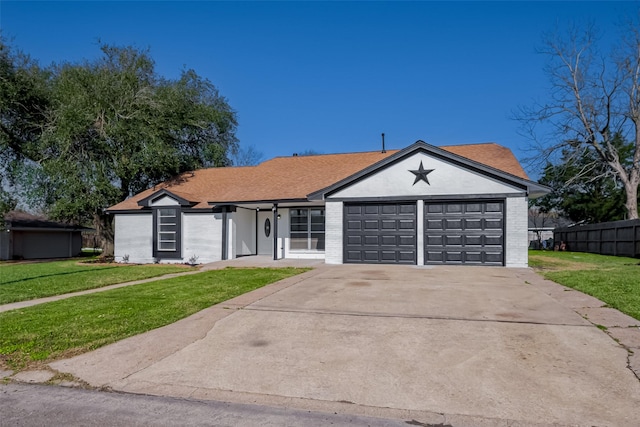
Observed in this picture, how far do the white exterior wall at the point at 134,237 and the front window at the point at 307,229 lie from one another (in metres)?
7.03

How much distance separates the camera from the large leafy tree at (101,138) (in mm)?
20719

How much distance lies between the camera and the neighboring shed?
27297 mm

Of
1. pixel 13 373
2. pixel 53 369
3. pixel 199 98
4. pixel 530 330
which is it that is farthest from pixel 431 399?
pixel 199 98

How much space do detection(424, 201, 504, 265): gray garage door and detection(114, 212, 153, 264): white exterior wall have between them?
1300 centimetres

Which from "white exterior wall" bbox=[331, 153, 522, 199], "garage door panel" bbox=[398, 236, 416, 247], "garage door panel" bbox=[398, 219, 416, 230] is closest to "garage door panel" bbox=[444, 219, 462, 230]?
"white exterior wall" bbox=[331, 153, 522, 199]

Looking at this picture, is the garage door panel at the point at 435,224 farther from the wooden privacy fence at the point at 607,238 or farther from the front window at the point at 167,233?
the wooden privacy fence at the point at 607,238

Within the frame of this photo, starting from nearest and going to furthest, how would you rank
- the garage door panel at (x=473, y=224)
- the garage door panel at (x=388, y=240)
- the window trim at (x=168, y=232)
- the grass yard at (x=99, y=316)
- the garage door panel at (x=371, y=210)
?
the grass yard at (x=99, y=316) < the garage door panel at (x=473, y=224) < the garage door panel at (x=388, y=240) < the garage door panel at (x=371, y=210) < the window trim at (x=168, y=232)

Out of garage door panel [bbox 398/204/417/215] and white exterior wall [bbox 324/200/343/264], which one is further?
white exterior wall [bbox 324/200/343/264]

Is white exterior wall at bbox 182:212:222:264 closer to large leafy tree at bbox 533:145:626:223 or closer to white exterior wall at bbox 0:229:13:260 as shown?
white exterior wall at bbox 0:229:13:260

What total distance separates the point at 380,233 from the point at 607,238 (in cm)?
1600

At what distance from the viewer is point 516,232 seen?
14.4 meters

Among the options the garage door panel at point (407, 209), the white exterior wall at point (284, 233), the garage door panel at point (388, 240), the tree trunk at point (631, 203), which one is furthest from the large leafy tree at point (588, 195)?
the white exterior wall at point (284, 233)

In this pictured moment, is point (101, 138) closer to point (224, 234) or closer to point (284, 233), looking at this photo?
point (224, 234)

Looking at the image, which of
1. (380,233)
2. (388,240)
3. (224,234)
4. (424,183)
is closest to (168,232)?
(224,234)
